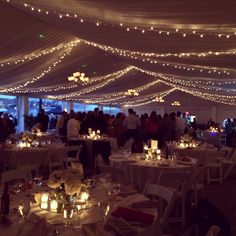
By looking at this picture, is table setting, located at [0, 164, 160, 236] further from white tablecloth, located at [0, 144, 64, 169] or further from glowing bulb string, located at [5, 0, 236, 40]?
white tablecloth, located at [0, 144, 64, 169]

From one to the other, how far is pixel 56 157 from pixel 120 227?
623 cm

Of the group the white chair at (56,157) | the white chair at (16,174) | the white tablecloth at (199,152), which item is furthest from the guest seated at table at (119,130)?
the white chair at (16,174)

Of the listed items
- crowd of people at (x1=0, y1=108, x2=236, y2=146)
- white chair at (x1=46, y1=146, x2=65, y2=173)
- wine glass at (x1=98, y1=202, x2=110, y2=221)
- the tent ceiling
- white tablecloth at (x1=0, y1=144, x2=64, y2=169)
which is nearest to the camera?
wine glass at (x1=98, y1=202, x2=110, y2=221)

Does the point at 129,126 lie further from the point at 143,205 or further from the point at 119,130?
the point at 143,205

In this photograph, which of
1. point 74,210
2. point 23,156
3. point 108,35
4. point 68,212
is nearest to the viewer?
point 68,212

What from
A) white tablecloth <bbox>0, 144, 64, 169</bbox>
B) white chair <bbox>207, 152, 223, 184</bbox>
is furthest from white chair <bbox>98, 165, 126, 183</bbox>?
white chair <bbox>207, 152, 223, 184</bbox>

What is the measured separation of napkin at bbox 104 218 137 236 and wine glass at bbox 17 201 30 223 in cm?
A: 63

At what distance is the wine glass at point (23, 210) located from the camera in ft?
9.46

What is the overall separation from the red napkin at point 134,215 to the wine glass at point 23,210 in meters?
0.64

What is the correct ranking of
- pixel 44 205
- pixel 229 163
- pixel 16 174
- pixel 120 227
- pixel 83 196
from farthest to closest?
pixel 229 163 → pixel 16 174 → pixel 83 196 → pixel 44 205 → pixel 120 227

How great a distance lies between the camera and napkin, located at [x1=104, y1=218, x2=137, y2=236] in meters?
2.55

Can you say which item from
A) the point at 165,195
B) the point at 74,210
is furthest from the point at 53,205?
the point at 165,195

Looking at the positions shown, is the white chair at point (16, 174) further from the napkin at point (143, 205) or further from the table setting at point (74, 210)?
the napkin at point (143, 205)

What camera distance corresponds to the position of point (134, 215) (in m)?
2.90
